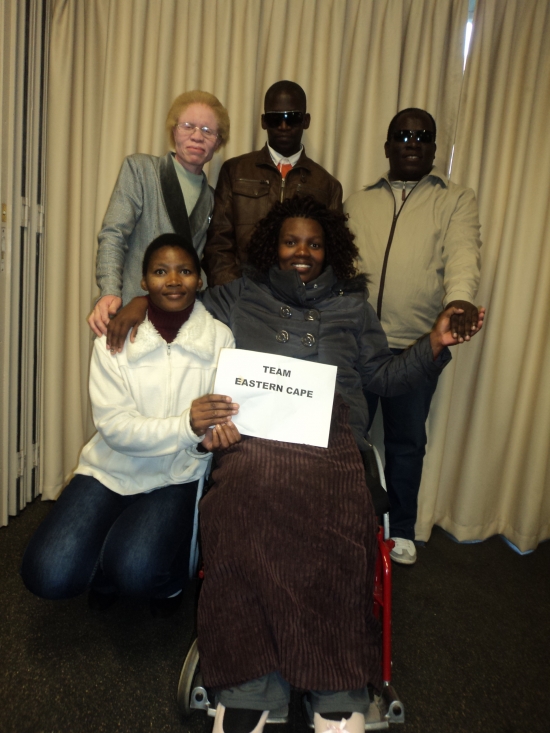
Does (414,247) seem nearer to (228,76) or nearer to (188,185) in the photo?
(188,185)

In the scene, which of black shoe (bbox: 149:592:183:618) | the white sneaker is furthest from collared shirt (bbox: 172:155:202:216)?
the white sneaker

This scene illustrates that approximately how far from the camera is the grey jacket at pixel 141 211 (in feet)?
7.03

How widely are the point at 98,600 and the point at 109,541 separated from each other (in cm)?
41

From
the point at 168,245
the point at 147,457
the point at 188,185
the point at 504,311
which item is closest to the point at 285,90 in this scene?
the point at 188,185

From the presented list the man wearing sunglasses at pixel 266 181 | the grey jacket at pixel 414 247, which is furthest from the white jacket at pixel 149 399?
the grey jacket at pixel 414 247

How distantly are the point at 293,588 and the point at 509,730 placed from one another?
37.5 inches

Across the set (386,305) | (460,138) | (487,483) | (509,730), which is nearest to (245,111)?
(460,138)

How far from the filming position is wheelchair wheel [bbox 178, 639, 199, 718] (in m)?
1.43

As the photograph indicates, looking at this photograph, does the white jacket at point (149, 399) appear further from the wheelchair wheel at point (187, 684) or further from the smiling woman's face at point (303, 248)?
the wheelchair wheel at point (187, 684)

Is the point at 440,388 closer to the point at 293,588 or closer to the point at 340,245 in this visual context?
the point at 340,245

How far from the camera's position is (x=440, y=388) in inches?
108

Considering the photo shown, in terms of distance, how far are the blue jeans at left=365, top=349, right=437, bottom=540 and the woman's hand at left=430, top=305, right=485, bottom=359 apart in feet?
2.34

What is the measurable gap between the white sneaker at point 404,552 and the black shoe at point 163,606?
115cm

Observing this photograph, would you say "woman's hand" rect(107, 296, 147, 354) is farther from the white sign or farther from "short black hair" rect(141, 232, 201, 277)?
the white sign
